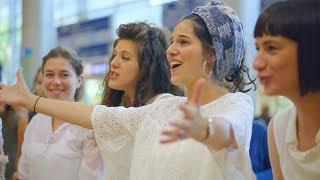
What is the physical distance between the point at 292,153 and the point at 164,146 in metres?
0.51

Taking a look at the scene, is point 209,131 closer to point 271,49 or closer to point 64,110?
point 271,49

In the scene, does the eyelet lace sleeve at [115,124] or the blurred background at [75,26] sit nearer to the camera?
the eyelet lace sleeve at [115,124]

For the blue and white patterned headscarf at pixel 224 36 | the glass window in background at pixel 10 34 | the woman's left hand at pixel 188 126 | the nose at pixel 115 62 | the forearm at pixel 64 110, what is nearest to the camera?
the woman's left hand at pixel 188 126

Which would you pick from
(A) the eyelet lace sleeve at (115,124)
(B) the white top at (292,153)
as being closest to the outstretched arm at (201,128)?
(B) the white top at (292,153)

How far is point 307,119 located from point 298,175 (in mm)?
186

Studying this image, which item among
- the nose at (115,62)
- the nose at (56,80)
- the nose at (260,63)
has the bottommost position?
the nose at (56,80)

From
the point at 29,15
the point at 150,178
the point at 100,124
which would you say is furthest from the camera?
the point at 29,15

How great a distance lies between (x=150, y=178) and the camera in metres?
1.89

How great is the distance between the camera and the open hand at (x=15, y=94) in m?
2.09

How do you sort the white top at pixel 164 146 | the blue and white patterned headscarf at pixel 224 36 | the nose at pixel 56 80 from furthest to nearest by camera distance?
the nose at pixel 56 80
the blue and white patterned headscarf at pixel 224 36
the white top at pixel 164 146

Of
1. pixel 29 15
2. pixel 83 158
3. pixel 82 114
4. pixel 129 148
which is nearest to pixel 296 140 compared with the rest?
pixel 129 148

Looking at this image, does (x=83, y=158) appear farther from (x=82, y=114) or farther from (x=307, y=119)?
(x=307, y=119)

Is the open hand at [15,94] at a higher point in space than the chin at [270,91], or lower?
lower

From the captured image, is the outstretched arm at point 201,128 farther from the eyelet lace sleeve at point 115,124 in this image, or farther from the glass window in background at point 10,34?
the glass window in background at point 10,34
